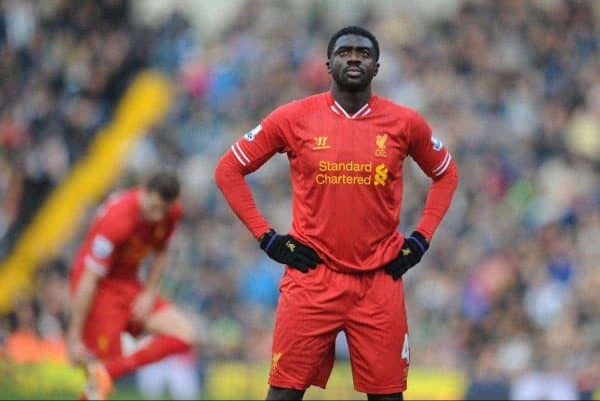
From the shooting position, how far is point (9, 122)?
18.5m

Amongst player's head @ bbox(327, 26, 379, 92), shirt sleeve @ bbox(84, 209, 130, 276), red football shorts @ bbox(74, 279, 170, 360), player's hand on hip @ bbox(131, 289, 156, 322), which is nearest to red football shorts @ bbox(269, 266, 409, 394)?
→ player's head @ bbox(327, 26, 379, 92)

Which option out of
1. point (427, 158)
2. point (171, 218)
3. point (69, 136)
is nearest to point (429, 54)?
point (69, 136)

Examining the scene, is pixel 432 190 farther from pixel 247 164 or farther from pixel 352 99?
pixel 247 164

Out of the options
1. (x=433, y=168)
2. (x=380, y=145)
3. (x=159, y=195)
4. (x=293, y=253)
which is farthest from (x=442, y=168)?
(x=159, y=195)

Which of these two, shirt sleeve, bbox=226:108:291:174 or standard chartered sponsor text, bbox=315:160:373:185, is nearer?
standard chartered sponsor text, bbox=315:160:373:185

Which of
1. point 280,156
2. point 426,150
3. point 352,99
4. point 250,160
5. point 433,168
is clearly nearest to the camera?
point 352,99

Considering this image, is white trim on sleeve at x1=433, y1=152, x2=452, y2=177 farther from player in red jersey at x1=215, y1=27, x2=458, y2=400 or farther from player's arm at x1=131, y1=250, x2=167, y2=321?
player's arm at x1=131, y1=250, x2=167, y2=321

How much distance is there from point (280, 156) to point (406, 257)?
9.55 metres

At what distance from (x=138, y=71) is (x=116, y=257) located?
881cm

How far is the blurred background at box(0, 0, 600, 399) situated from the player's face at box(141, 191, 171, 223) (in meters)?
2.96

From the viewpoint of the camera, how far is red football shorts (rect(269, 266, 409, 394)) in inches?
313

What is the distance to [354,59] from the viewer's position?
7.90 m

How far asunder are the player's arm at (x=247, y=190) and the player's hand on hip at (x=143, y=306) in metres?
3.14

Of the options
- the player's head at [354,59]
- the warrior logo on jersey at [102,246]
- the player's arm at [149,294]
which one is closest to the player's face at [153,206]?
the warrior logo on jersey at [102,246]
